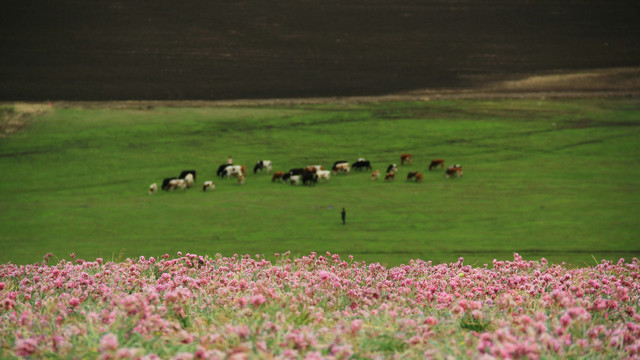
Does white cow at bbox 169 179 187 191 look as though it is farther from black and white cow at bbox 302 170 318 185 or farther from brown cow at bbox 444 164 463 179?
brown cow at bbox 444 164 463 179

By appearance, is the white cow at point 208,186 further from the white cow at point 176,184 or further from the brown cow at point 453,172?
the brown cow at point 453,172

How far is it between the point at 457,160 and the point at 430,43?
69057 millimetres

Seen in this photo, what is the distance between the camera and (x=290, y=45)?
4690 inches

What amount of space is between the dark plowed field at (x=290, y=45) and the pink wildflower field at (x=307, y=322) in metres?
84.2

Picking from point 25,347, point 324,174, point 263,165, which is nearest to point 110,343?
point 25,347

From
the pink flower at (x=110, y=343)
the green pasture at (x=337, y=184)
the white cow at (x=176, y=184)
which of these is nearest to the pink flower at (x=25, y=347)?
the pink flower at (x=110, y=343)

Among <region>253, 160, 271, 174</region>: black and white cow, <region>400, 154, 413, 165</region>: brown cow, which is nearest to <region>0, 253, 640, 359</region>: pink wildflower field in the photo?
<region>253, 160, 271, 174</region>: black and white cow

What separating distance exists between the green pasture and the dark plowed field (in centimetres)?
1861

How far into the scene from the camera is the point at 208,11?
438ft

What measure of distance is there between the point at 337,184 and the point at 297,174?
331 centimetres

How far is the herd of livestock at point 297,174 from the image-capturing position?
43969mm

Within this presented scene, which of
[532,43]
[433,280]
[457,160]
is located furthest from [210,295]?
[532,43]

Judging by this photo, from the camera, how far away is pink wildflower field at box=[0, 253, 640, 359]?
577 cm

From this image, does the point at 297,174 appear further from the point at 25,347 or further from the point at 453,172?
the point at 25,347
